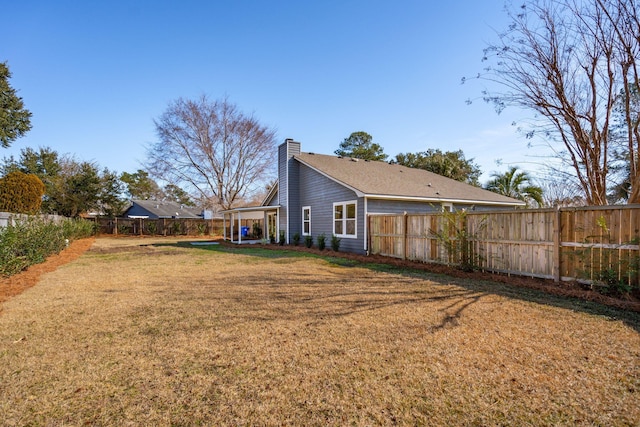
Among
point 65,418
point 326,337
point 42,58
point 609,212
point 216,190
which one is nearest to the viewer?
point 65,418

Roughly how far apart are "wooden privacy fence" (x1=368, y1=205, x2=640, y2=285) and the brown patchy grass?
111 cm

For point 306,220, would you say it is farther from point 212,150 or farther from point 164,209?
point 164,209

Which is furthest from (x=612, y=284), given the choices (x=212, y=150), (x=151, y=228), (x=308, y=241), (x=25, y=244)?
(x=151, y=228)

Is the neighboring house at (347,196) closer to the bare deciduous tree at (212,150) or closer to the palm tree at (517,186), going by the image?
the palm tree at (517,186)

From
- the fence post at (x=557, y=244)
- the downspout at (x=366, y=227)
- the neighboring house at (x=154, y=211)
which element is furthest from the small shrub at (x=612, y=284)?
the neighboring house at (x=154, y=211)

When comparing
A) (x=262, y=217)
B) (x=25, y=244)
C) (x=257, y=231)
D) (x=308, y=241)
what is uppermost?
(x=262, y=217)

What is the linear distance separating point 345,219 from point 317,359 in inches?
423

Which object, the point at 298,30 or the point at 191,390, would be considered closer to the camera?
the point at 191,390

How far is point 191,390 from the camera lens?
2.62 m

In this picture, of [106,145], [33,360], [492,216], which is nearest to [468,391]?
[33,360]

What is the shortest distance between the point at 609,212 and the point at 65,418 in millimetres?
7936

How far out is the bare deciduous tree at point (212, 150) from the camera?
89.4 ft

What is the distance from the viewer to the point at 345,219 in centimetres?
1378

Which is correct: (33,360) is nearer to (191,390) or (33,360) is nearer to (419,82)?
(191,390)
